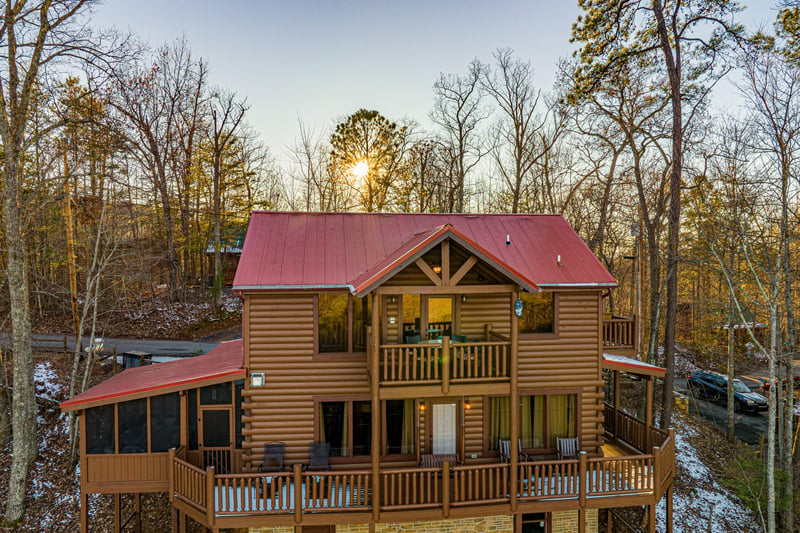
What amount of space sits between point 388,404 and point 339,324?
2.48 m

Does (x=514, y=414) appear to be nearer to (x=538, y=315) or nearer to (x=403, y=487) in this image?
(x=538, y=315)

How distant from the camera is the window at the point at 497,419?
10.9m

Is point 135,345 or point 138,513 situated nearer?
point 138,513

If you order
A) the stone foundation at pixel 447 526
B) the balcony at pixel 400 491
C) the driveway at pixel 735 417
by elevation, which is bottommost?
the driveway at pixel 735 417

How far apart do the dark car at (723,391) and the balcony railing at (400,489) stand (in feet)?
52.5

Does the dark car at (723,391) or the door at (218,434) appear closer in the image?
the door at (218,434)

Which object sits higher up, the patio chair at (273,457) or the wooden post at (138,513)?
the patio chair at (273,457)

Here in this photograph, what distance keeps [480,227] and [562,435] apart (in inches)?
255

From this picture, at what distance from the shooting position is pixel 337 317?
1042 centimetres

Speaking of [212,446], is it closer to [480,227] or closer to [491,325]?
[491,325]

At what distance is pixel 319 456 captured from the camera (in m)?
10.0

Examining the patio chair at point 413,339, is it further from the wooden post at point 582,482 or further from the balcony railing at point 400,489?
the wooden post at point 582,482

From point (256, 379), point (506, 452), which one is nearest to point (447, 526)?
point (506, 452)

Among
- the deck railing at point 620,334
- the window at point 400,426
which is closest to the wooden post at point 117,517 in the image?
the window at point 400,426
